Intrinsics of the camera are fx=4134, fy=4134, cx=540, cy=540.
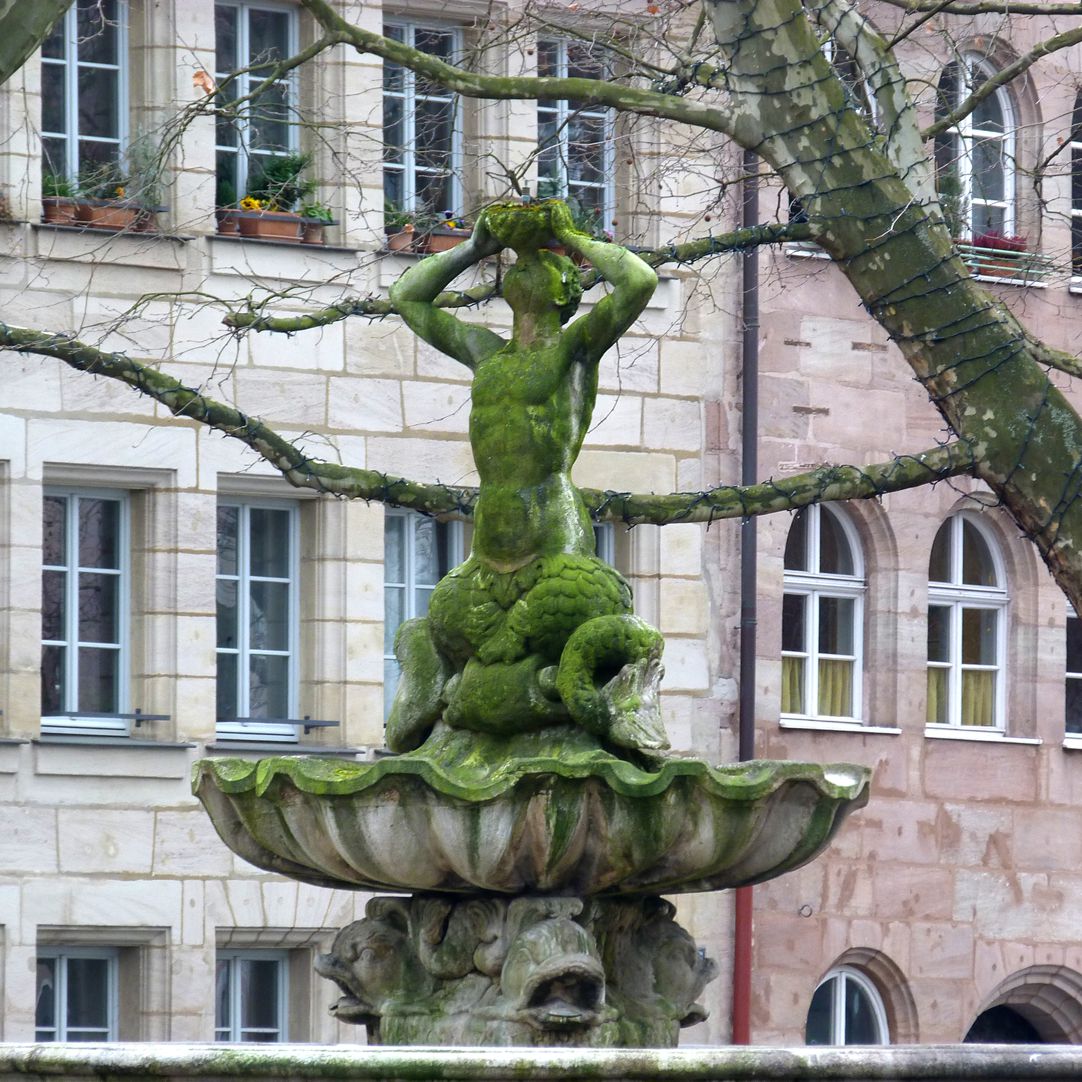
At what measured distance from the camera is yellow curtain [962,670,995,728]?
28.4 m

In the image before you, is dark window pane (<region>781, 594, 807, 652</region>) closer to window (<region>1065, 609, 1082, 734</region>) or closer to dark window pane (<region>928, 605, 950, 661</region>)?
dark window pane (<region>928, 605, 950, 661</region>)

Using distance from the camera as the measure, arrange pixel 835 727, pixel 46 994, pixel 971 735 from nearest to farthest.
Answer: pixel 46 994 < pixel 835 727 < pixel 971 735

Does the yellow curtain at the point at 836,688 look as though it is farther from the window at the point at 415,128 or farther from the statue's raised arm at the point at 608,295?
the statue's raised arm at the point at 608,295

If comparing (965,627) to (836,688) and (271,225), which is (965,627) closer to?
(836,688)

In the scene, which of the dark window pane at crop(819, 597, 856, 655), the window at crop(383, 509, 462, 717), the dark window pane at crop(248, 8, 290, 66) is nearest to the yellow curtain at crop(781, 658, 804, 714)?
the dark window pane at crop(819, 597, 856, 655)

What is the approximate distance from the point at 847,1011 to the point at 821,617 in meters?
2.63

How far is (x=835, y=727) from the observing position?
89.0 ft

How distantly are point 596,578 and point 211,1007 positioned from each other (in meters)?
12.6

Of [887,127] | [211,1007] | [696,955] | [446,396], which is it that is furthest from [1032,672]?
[696,955]

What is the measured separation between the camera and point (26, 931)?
78.9ft

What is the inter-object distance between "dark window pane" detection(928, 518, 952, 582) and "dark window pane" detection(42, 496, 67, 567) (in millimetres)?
6482

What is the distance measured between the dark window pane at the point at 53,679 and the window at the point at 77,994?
1.44 m

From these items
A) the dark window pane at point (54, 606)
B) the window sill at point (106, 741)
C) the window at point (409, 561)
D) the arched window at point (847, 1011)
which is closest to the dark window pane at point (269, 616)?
the window at point (409, 561)

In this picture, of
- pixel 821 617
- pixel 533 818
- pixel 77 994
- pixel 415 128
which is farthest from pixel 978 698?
pixel 533 818
